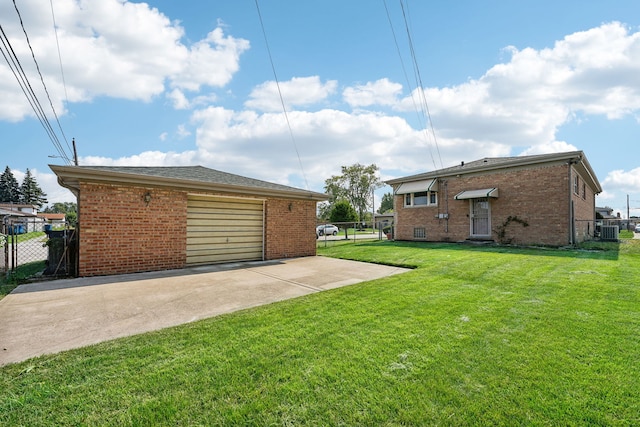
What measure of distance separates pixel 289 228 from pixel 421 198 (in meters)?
8.62

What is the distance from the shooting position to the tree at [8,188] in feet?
195

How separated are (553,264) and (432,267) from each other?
2.94 meters

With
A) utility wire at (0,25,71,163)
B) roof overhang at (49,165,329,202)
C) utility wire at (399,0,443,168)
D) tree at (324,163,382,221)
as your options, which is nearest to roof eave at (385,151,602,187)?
utility wire at (399,0,443,168)

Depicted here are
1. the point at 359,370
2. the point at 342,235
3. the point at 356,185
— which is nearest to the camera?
the point at 359,370

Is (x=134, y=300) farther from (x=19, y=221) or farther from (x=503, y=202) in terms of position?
(x=503, y=202)

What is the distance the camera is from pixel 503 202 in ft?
40.6

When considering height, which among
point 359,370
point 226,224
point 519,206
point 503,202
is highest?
point 503,202

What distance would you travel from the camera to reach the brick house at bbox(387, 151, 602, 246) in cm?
1091

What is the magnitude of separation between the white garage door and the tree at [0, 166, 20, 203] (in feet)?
257

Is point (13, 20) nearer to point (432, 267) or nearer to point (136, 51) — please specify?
point (136, 51)

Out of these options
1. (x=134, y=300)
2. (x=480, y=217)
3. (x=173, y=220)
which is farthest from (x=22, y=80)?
(x=480, y=217)

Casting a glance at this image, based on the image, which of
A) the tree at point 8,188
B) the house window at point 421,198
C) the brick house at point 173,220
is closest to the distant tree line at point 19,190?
the tree at point 8,188

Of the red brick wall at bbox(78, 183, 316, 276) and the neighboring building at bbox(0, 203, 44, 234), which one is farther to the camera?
the red brick wall at bbox(78, 183, 316, 276)

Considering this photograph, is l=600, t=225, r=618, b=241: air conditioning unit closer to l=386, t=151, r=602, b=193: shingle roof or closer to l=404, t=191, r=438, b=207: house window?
l=386, t=151, r=602, b=193: shingle roof
